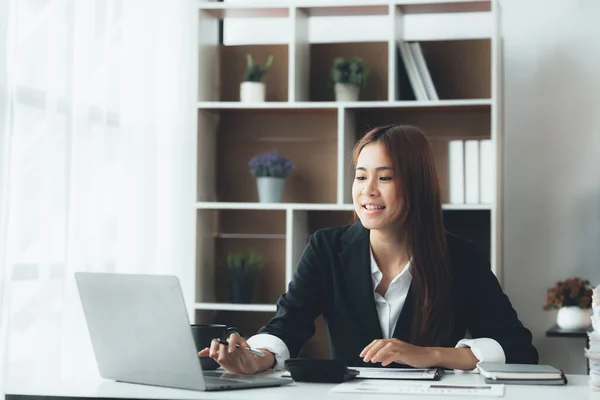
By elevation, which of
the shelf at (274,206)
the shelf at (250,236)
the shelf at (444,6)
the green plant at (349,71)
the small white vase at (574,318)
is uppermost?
the shelf at (444,6)

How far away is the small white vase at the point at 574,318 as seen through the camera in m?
3.53

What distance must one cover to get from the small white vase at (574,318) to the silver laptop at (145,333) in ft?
6.76

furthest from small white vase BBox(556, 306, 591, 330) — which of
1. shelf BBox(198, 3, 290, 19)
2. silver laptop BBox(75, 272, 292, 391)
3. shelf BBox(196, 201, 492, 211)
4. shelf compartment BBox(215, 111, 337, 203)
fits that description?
silver laptop BBox(75, 272, 292, 391)

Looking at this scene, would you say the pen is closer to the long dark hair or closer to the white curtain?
the long dark hair

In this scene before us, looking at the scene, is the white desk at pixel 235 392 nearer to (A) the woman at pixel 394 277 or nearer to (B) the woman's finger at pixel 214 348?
(B) the woman's finger at pixel 214 348

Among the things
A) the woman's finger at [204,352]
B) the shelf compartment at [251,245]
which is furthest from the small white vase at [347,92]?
the woman's finger at [204,352]

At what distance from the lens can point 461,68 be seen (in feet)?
12.4

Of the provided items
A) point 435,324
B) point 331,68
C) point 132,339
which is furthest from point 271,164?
point 132,339

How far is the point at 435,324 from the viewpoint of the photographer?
7.34 ft

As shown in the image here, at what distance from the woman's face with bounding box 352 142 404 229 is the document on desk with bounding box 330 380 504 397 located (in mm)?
537

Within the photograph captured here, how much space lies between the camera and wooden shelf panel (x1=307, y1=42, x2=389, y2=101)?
151 inches

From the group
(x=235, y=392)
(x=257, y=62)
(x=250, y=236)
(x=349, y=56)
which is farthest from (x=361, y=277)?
(x=257, y=62)

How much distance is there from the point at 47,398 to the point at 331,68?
249 centimetres

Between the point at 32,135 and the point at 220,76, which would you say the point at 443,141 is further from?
the point at 32,135
